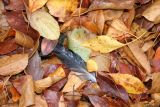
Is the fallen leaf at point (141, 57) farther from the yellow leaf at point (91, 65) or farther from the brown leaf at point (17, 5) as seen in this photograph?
the brown leaf at point (17, 5)

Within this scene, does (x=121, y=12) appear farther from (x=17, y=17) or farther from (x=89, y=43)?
(x=17, y=17)

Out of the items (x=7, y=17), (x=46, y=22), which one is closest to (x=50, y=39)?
(x=46, y=22)

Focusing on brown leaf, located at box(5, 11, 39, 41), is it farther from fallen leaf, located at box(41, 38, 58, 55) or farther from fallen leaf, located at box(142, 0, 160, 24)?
fallen leaf, located at box(142, 0, 160, 24)

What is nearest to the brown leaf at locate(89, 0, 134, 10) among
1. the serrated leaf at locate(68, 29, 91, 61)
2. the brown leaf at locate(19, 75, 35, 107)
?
the serrated leaf at locate(68, 29, 91, 61)

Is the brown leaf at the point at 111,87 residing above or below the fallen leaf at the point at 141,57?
below

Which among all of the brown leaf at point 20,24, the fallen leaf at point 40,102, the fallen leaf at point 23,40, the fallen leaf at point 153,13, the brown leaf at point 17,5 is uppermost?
the brown leaf at point 17,5

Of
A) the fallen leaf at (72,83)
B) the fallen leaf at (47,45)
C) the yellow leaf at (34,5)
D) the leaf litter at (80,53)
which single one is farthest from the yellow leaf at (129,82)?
the yellow leaf at (34,5)
